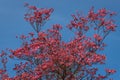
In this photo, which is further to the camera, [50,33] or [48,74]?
[50,33]

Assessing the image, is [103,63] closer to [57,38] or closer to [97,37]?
[97,37]

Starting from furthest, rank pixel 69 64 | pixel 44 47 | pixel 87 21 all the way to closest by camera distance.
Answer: pixel 87 21
pixel 44 47
pixel 69 64

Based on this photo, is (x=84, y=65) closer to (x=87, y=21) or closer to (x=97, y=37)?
(x=97, y=37)

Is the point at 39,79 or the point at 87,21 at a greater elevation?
the point at 87,21

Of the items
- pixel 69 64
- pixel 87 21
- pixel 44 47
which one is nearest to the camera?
pixel 69 64

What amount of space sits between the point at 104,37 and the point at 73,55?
8.96 ft

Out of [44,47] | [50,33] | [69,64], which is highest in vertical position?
[50,33]

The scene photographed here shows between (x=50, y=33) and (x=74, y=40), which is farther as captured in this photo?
(x=50, y=33)

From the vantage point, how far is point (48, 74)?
21.0 meters

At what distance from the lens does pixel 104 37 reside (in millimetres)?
21969

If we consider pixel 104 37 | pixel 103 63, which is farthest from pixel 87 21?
pixel 103 63

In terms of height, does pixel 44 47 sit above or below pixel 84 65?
above

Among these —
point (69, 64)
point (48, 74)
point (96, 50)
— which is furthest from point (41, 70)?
point (96, 50)

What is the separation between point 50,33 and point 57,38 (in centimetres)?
80
